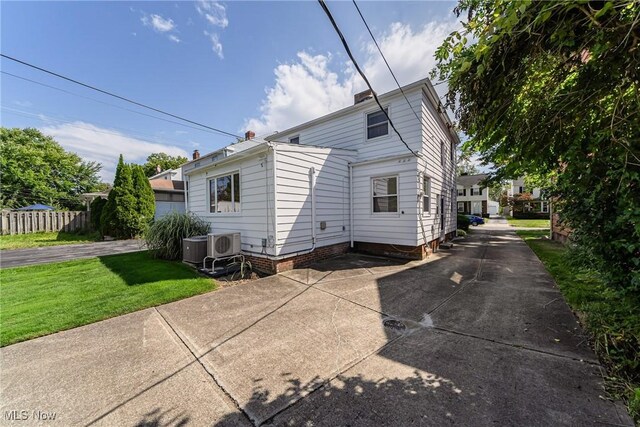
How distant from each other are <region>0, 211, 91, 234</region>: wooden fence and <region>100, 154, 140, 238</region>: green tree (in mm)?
4047

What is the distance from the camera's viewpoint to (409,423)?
1.87 meters

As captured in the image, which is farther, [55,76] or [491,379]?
[55,76]

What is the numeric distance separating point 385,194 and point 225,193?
5412mm

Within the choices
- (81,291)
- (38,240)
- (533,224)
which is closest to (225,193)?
(81,291)

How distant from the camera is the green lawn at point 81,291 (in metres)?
3.71

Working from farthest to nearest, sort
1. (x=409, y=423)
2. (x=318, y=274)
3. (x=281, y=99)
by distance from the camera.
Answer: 1. (x=281, y=99)
2. (x=318, y=274)
3. (x=409, y=423)

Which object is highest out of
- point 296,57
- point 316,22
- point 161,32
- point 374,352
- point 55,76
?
point 161,32

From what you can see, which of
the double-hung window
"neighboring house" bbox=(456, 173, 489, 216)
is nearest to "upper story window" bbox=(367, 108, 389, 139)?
the double-hung window

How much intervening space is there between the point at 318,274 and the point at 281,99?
692cm

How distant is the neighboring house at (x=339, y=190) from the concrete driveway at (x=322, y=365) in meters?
2.59

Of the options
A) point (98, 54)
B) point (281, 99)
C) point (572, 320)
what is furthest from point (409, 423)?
point (98, 54)

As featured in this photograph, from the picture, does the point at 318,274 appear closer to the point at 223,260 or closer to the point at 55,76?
the point at 223,260

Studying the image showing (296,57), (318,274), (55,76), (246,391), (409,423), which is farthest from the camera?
(296,57)

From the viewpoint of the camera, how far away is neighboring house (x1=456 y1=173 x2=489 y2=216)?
38500 millimetres
